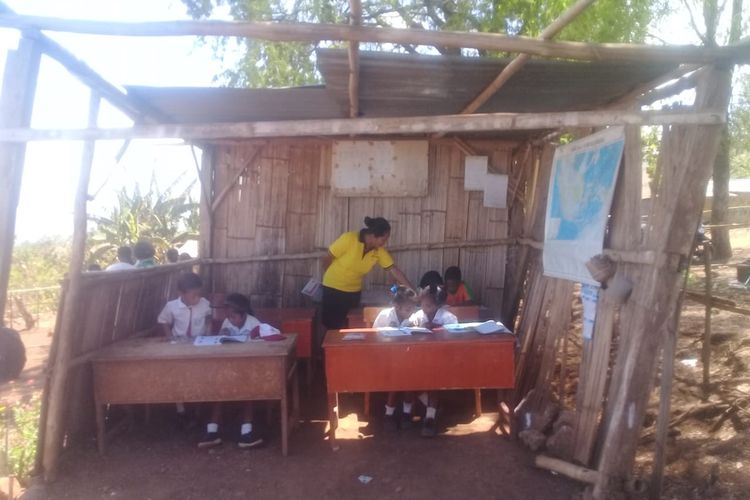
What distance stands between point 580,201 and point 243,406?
133 inches

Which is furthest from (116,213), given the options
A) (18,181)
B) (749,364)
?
(749,364)

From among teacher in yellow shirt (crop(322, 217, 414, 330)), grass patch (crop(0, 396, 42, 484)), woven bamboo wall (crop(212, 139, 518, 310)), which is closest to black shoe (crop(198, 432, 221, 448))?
grass patch (crop(0, 396, 42, 484))

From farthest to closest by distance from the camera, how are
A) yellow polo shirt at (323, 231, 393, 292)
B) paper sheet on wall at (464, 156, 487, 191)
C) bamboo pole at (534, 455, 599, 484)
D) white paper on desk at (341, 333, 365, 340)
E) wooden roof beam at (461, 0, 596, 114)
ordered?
paper sheet on wall at (464, 156, 487, 191), yellow polo shirt at (323, 231, 393, 292), white paper on desk at (341, 333, 365, 340), bamboo pole at (534, 455, 599, 484), wooden roof beam at (461, 0, 596, 114)

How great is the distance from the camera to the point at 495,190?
806 centimetres

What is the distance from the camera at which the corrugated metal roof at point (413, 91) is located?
4492 millimetres

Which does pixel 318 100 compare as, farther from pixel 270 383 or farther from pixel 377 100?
Result: pixel 270 383

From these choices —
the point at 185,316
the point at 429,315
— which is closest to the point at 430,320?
the point at 429,315

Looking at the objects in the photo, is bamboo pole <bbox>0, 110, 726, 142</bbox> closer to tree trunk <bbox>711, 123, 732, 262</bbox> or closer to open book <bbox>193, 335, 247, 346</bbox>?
open book <bbox>193, 335, 247, 346</bbox>

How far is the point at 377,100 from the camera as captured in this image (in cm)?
573

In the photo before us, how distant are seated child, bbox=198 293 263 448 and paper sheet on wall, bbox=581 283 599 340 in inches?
110

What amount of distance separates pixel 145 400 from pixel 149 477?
597 millimetres

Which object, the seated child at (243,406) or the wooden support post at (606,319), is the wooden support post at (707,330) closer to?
the wooden support post at (606,319)

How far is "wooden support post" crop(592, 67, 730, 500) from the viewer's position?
4.14 metres

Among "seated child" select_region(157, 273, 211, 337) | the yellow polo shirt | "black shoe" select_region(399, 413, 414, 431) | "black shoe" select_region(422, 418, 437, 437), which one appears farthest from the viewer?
the yellow polo shirt
